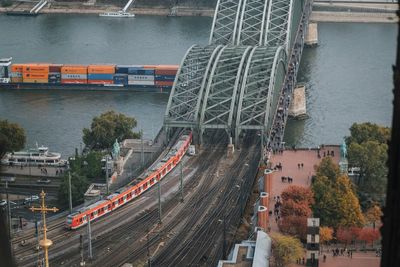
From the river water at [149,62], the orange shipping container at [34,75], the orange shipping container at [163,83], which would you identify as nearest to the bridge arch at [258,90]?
the river water at [149,62]

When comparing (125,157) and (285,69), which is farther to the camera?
(285,69)

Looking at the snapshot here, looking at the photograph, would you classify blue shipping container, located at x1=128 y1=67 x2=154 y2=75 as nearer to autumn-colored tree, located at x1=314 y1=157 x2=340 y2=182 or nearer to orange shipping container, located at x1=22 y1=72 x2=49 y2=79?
orange shipping container, located at x1=22 y1=72 x2=49 y2=79

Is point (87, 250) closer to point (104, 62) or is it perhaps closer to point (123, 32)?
point (104, 62)

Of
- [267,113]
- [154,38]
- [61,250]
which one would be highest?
[154,38]

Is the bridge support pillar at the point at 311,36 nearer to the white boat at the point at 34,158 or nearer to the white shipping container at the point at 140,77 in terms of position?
the white shipping container at the point at 140,77

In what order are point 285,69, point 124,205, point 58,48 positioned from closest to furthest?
point 124,205
point 285,69
point 58,48

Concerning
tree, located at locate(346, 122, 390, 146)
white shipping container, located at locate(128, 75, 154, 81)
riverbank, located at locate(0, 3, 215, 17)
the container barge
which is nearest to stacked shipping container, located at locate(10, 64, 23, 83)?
the container barge

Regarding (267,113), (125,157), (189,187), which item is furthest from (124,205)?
(267,113)

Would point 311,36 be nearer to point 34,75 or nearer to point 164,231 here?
point 34,75

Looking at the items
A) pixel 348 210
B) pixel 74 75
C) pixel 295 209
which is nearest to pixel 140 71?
pixel 74 75
